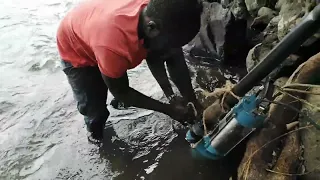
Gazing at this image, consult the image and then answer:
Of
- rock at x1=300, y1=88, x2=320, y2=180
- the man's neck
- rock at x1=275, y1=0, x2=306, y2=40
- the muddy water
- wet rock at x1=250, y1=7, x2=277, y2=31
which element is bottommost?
the muddy water

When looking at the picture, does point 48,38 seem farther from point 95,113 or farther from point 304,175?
point 304,175

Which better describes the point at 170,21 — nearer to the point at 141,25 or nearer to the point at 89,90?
the point at 141,25

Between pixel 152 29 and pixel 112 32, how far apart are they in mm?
274

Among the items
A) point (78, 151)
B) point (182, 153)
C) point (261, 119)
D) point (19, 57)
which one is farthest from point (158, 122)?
point (19, 57)

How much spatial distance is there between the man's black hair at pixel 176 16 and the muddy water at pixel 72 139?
1.09 m

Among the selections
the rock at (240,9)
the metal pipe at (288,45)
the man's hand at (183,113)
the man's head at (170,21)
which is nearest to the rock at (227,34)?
the rock at (240,9)

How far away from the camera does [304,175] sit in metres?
2.55

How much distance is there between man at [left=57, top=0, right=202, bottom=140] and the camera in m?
2.47

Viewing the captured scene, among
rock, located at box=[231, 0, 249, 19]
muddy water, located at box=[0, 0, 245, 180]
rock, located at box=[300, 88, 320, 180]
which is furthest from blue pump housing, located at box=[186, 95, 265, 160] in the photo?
rock, located at box=[231, 0, 249, 19]

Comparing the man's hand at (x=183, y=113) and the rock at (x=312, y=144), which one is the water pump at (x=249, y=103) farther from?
the rock at (x=312, y=144)

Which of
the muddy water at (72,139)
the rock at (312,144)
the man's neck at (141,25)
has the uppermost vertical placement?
the man's neck at (141,25)

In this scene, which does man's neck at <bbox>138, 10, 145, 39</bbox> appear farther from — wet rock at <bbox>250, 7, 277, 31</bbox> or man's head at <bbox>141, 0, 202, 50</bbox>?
wet rock at <bbox>250, 7, 277, 31</bbox>

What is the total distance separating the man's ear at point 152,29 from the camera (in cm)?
248

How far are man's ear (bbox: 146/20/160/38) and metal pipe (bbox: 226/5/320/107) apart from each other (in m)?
0.69
